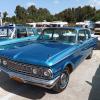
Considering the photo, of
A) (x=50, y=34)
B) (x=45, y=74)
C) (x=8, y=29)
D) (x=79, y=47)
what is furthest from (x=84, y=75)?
(x=8, y=29)

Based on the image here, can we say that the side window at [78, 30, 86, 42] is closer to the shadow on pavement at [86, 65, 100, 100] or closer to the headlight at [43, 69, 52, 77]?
the shadow on pavement at [86, 65, 100, 100]

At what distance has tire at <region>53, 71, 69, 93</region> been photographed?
19.1 feet

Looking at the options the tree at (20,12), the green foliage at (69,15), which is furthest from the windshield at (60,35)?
the tree at (20,12)

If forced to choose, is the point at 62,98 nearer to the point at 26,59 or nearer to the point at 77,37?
the point at 26,59

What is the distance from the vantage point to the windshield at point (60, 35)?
7.11m

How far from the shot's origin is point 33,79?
5.39 meters

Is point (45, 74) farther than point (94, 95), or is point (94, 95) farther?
point (94, 95)

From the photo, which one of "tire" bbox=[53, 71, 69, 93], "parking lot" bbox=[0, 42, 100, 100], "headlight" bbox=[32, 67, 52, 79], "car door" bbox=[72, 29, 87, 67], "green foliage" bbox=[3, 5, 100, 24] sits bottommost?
"parking lot" bbox=[0, 42, 100, 100]

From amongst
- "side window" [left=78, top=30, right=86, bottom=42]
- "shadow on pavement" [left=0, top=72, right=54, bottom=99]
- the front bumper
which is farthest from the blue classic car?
"shadow on pavement" [left=0, top=72, right=54, bottom=99]

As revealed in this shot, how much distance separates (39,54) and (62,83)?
102 cm

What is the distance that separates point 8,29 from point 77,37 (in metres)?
3.94

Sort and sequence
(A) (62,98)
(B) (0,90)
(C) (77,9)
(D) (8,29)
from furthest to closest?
(C) (77,9), (D) (8,29), (B) (0,90), (A) (62,98)

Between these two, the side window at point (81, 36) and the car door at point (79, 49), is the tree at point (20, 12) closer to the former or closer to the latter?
the side window at point (81, 36)

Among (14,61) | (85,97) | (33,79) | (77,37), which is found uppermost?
(77,37)
